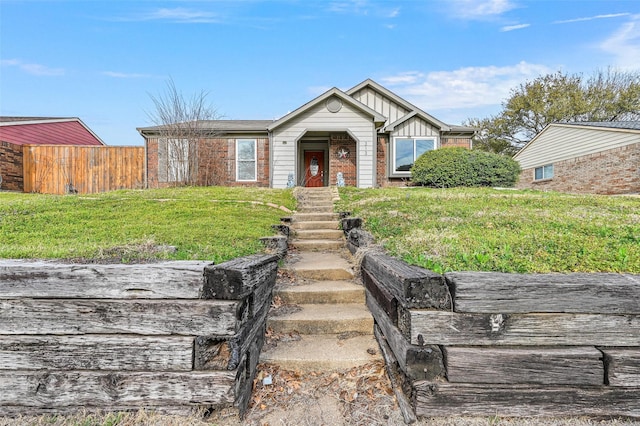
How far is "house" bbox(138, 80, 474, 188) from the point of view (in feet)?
40.8

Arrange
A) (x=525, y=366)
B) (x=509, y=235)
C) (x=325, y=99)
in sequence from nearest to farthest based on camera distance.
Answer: (x=525, y=366)
(x=509, y=235)
(x=325, y=99)

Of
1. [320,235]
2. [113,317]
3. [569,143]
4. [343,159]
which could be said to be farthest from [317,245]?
[569,143]

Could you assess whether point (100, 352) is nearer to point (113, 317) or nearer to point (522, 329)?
point (113, 317)

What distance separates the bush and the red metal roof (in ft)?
65.2

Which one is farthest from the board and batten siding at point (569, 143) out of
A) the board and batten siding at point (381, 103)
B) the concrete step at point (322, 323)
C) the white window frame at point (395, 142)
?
the concrete step at point (322, 323)

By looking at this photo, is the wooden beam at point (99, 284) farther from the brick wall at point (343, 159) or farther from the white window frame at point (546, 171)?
the white window frame at point (546, 171)

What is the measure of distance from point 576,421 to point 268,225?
13.9ft

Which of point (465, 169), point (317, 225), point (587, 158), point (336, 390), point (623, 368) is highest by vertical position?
point (587, 158)

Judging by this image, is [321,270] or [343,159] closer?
[321,270]

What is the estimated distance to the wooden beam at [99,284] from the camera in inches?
76.6

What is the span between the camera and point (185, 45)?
13594 mm

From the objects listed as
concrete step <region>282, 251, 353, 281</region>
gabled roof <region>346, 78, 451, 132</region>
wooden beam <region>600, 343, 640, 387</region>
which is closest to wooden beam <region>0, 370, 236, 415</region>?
concrete step <region>282, 251, 353, 281</region>

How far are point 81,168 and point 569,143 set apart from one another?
22.3 m

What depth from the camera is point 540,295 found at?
1.88m
